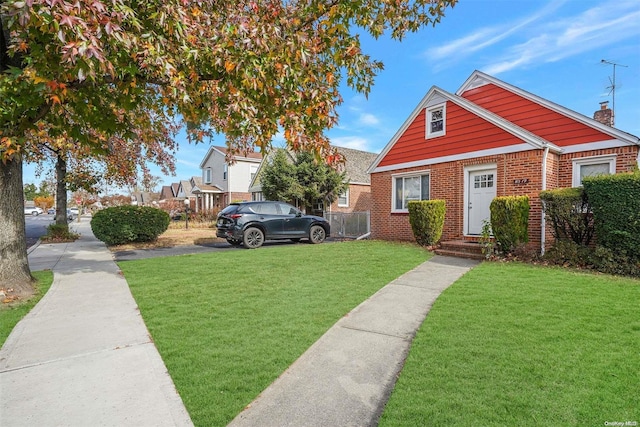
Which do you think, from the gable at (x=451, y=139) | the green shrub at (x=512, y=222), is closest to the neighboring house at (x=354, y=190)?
the gable at (x=451, y=139)

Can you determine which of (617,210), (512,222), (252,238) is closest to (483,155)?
(512,222)

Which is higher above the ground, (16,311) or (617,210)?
(617,210)

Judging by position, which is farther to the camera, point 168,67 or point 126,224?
point 126,224

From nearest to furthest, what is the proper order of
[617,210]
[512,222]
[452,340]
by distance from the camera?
[452,340] < [617,210] < [512,222]

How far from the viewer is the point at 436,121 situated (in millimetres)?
12086

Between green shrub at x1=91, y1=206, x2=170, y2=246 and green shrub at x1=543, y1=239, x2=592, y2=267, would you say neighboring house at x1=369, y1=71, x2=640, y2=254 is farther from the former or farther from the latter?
green shrub at x1=91, y1=206, x2=170, y2=246

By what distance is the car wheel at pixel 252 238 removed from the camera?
1225 cm

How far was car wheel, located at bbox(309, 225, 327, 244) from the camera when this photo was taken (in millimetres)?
14025

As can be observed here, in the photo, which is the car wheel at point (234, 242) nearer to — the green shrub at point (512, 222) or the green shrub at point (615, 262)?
the green shrub at point (512, 222)

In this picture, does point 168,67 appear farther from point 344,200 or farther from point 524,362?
point 344,200

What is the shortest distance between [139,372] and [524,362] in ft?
11.6

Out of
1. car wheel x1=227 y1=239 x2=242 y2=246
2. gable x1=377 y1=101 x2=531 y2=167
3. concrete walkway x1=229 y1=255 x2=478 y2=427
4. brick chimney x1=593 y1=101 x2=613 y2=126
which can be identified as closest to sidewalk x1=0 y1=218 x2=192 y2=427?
concrete walkway x1=229 y1=255 x2=478 y2=427

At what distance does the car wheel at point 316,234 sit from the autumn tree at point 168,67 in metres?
7.75

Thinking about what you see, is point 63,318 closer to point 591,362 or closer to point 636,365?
point 591,362
